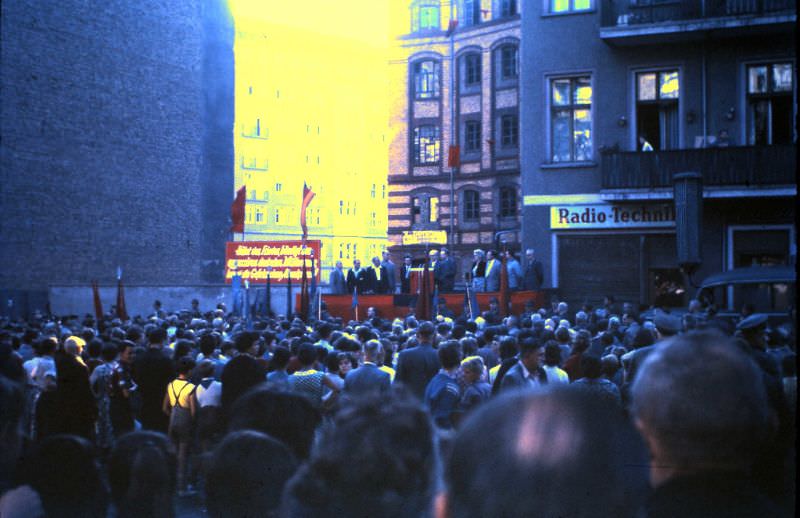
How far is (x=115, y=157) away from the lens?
38281 mm

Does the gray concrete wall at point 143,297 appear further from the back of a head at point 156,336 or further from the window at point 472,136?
the window at point 472,136

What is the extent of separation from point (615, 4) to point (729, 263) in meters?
7.62

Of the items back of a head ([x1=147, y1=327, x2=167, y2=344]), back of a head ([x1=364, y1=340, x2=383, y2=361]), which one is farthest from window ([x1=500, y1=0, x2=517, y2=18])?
back of a head ([x1=364, y1=340, x2=383, y2=361])

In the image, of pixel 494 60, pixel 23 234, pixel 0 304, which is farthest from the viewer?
pixel 494 60

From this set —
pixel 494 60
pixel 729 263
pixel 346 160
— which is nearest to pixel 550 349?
pixel 729 263

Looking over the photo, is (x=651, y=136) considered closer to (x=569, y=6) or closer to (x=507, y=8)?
(x=569, y=6)

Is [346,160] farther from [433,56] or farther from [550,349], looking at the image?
[550,349]

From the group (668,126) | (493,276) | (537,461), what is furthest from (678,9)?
(537,461)

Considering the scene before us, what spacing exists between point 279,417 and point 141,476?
0.65m

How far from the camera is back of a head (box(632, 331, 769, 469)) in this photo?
231cm

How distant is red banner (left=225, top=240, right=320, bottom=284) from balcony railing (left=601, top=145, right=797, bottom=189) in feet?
28.4

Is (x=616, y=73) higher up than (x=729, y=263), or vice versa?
(x=616, y=73)

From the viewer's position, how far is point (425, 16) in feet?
175

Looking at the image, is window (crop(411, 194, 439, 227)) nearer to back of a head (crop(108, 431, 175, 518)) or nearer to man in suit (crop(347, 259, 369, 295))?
man in suit (crop(347, 259, 369, 295))
